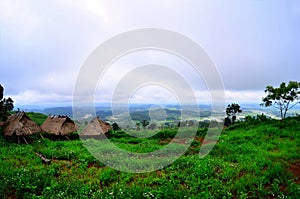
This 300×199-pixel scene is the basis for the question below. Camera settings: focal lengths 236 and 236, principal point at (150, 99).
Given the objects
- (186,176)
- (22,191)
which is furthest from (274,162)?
(22,191)

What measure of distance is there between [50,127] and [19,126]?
3.75 m

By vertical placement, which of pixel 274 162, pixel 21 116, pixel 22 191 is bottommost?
pixel 22 191

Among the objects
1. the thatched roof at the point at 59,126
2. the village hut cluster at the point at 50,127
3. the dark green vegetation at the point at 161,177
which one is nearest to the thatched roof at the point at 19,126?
the village hut cluster at the point at 50,127

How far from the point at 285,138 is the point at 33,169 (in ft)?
56.1

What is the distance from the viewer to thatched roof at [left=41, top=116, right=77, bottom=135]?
2123 cm

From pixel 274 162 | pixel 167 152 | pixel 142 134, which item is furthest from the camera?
pixel 142 134

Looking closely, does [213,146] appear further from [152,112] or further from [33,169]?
[33,169]

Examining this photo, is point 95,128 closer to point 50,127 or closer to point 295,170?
point 50,127

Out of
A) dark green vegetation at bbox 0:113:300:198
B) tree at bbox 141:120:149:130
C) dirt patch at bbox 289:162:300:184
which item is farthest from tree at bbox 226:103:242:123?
dirt patch at bbox 289:162:300:184

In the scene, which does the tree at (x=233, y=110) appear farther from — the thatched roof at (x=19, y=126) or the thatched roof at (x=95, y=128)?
the thatched roof at (x=19, y=126)

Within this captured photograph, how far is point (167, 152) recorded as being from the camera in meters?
15.2

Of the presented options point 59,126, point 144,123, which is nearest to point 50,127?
point 59,126

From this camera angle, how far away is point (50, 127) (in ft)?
70.7

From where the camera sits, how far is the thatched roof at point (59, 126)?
69.7ft
